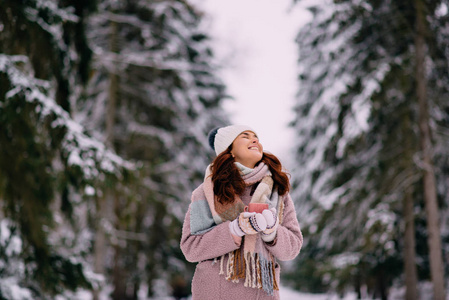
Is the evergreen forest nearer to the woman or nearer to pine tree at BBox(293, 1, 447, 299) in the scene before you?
pine tree at BBox(293, 1, 447, 299)

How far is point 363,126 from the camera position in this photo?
842cm

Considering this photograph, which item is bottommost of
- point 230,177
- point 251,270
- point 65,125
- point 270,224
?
point 251,270

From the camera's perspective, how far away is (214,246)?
205 centimetres

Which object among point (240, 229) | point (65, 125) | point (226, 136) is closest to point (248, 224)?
point (240, 229)

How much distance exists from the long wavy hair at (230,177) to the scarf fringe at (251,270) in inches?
11.5

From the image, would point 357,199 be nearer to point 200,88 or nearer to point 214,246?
point 200,88

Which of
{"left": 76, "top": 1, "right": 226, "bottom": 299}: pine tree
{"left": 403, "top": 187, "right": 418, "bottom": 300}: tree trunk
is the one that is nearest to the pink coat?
{"left": 76, "top": 1, "right": 226, "bottom": 299}: pine tree

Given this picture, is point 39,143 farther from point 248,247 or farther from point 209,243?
point 248,247

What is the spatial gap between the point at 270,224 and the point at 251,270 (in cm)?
30

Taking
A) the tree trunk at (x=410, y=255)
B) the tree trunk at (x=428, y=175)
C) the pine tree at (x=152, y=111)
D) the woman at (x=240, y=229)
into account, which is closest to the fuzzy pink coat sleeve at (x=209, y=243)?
the woman at (x=240, y=229)

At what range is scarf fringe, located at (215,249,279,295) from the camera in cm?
204

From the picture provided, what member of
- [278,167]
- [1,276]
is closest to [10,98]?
[1,276]

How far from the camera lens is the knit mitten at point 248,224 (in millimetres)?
1901

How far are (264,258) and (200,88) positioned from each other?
1143 centimetres
